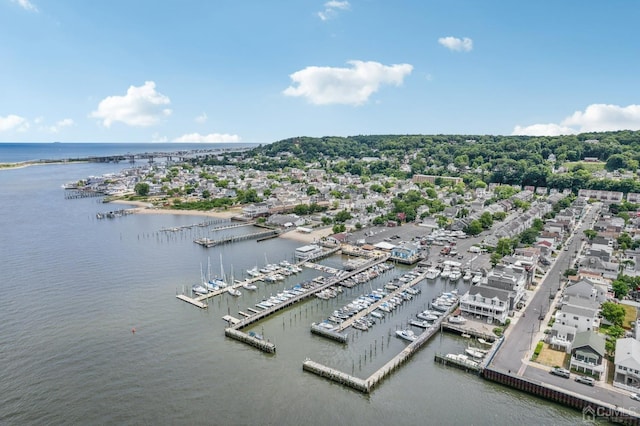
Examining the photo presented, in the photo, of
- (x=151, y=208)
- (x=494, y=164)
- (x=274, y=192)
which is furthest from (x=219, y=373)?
(x=494, y=164)

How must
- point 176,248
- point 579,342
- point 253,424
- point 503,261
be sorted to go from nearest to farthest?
1. point 253,424
2. point 579,342
3. point 503,261
4. point 176,248

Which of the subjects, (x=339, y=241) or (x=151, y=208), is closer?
(x=339, y=241)

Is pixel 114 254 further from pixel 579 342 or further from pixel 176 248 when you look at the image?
pixel 579 342

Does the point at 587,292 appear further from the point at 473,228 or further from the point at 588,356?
the point at 473,228

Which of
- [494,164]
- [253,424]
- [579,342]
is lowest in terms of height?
[253,424]

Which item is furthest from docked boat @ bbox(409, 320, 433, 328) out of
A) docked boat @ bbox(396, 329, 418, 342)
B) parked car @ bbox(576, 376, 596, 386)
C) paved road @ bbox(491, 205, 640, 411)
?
parked car @ bbox(576, 376, 596, 386)

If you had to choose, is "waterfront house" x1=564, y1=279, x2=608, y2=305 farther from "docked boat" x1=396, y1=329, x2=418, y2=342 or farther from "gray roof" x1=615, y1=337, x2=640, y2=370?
"docked boat" x1=396, y1=329, x2=418, y2=342
